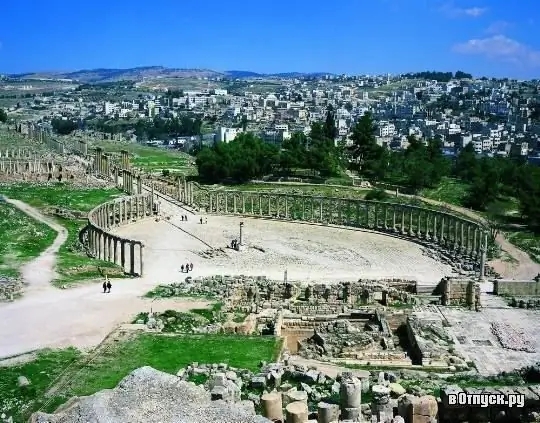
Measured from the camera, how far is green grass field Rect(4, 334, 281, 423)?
969 inches

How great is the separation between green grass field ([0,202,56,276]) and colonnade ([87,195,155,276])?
11.9 ft

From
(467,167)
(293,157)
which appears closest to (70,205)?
(293,157)

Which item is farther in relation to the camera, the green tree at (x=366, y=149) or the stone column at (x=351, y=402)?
the green tree at (x=366, y=149)

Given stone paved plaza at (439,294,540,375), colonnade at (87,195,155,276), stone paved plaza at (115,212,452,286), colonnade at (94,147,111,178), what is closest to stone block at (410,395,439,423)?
stone paved plaza at (439,294,540,375)

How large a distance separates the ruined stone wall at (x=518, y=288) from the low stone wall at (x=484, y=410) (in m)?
23.0

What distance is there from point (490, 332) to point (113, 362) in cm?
1903

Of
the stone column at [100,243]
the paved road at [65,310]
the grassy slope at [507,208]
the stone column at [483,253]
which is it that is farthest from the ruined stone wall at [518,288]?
the stone column at [100,243]

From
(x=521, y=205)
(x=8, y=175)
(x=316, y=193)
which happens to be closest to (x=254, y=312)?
(x=521, y=205)

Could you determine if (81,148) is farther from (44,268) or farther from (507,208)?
(44,268)

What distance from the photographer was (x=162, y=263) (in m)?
52.5

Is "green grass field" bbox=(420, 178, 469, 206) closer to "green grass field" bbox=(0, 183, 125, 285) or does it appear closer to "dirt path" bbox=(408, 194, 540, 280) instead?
"dirt path" bbox=(408, 194, 540, 280)

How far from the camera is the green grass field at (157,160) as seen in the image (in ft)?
355

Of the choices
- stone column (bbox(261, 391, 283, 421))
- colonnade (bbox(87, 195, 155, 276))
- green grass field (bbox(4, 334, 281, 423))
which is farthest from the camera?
colonnade (bbox(87, 195, 155, 276))

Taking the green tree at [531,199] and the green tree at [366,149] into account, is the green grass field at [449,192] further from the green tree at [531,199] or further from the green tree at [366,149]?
the green tree at [366,149]
